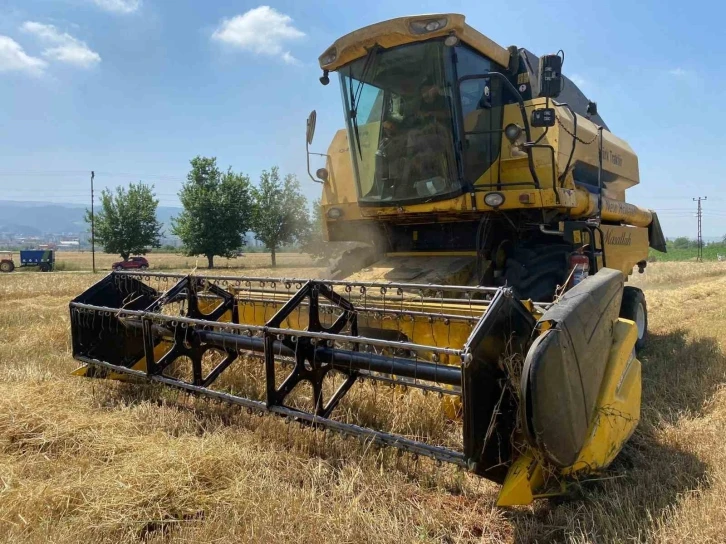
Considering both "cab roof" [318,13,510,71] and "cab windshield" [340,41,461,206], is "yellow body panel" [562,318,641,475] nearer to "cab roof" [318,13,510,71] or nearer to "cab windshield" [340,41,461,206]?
"cab windshield" [340,41,461,206]

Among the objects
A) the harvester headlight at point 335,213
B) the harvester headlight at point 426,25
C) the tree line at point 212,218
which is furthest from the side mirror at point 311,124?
the tree line at point 212,218

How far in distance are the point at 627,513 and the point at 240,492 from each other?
1464mm

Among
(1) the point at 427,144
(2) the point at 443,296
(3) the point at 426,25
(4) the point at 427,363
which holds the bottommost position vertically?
(4) the point at 427,363

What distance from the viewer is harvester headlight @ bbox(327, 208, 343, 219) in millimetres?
5207

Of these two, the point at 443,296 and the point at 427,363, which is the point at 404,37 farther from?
the point at 427,363

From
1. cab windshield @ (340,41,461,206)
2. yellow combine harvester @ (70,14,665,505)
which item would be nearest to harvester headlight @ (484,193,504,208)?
yellow combine harvester @ (70,14,665,505)

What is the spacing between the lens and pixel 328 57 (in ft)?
14.6

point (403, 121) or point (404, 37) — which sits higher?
point (404, 37)

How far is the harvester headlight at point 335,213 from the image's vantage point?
205 inches

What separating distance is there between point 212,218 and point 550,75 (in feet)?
98.0

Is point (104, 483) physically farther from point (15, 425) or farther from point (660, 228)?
point (660, 228)

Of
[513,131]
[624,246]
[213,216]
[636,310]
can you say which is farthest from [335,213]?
[213,216]

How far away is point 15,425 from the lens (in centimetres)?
274

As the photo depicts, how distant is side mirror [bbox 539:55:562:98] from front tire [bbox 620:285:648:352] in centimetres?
204
